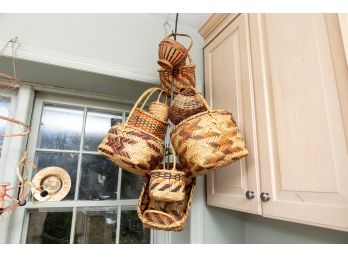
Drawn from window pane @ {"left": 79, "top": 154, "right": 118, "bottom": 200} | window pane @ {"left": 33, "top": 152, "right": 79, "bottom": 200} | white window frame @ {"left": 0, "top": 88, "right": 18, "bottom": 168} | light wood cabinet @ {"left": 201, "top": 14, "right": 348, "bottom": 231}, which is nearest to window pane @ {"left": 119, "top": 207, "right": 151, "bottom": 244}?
window pane @ {"left": 79, "top": 154, "right": 118, "bottom": 200}

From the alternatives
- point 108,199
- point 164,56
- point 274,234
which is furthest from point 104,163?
point 274,234

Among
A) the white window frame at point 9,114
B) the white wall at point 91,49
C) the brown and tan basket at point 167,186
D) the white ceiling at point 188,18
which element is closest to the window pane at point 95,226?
the white wall at point 91,49

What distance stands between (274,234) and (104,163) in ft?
3.61

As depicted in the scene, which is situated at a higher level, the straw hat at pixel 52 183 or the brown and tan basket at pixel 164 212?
the straw hat at pixel 52 183

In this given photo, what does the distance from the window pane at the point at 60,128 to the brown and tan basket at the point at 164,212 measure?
756mm

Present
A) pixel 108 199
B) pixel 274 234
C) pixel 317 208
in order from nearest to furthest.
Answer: pixel 317 208
pixel 274 234
pixel 108 199

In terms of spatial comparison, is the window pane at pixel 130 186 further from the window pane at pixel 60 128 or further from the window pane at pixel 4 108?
the window pane at pixel 4 108

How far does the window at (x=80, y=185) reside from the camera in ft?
4.26

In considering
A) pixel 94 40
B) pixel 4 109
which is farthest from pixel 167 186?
pixel 4 109

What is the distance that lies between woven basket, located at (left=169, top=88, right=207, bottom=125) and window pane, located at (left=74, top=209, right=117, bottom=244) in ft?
2.93
